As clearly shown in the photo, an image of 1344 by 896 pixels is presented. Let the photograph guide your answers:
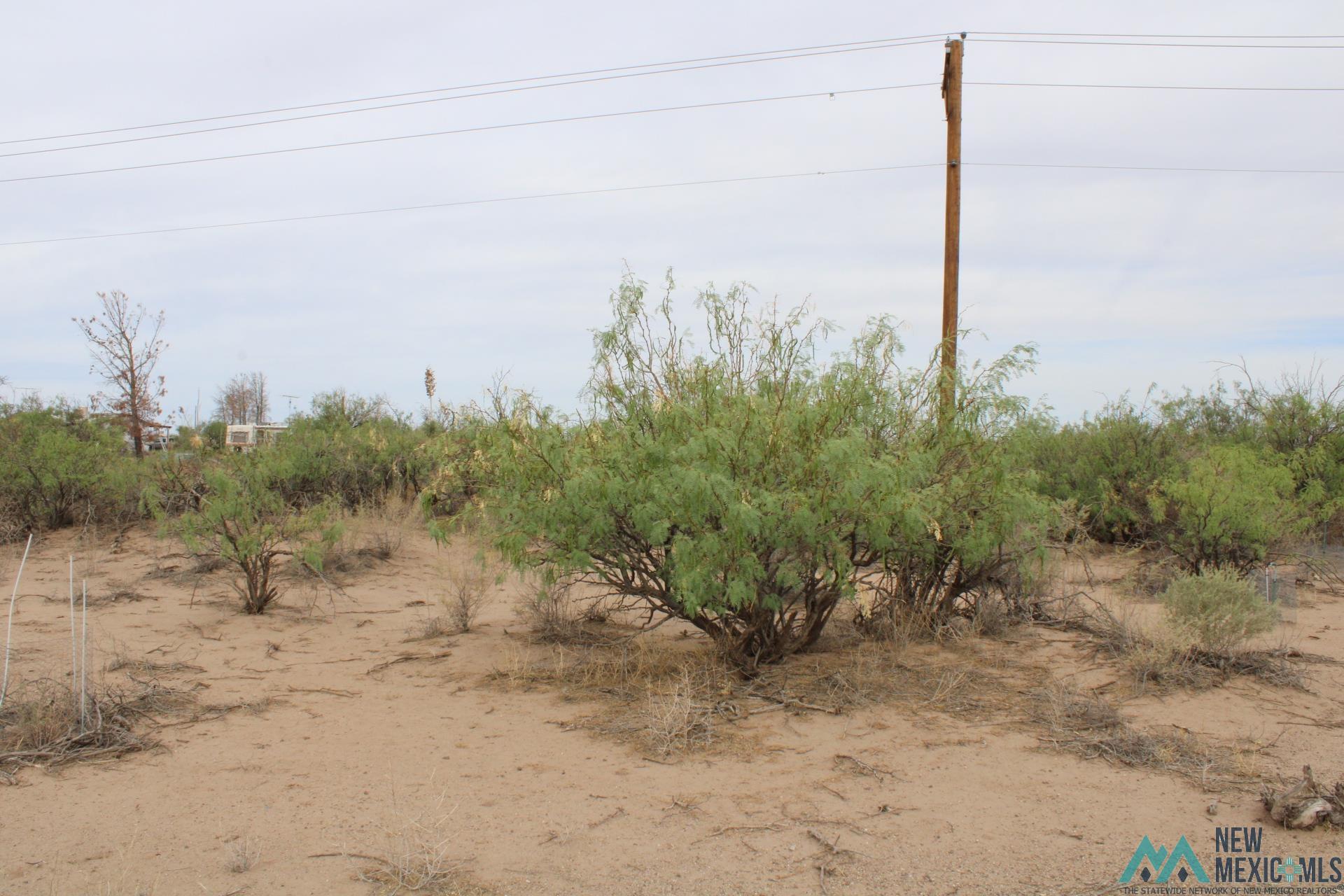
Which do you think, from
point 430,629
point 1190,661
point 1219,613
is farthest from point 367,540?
point 1219,613

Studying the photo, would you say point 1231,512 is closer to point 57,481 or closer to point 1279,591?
point 1279,591

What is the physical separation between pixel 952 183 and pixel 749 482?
628 centimetres

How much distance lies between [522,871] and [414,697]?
3096 millimetres

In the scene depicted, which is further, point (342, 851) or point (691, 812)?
point (691, 812)

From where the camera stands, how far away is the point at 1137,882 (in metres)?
4.22

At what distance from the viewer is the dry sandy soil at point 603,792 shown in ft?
14.4

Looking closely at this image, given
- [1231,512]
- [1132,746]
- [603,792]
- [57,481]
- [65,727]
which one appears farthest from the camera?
[57,481]

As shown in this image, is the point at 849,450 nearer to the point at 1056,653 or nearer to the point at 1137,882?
the point at 1137,882

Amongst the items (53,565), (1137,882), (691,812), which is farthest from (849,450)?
(53,565)

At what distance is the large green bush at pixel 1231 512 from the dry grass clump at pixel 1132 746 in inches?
194

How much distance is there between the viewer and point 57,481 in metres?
14.7

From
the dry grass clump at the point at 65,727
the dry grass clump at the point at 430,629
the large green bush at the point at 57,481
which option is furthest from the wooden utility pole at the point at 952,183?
the large green bush at the point at 57,481

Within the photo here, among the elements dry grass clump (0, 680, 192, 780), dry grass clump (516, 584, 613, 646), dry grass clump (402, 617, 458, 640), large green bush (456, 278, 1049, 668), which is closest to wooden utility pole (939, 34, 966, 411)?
large green bush (456, 278, 1049, 668)

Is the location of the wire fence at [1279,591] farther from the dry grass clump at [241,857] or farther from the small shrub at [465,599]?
the dry grass clump at [241,857]
